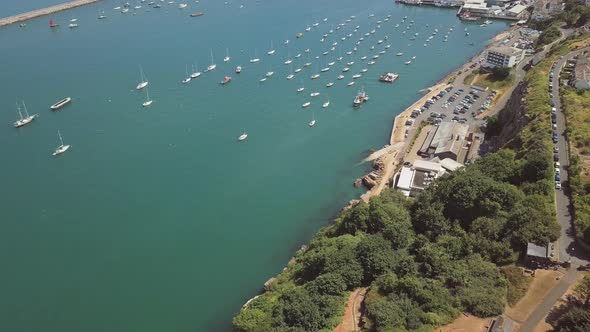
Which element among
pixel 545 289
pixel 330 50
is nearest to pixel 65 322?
pixel 545 289

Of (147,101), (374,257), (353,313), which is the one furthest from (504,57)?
(353,313)

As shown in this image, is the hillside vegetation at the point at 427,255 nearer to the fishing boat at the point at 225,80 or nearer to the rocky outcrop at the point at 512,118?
the rocky outcrop at the point at 512,118

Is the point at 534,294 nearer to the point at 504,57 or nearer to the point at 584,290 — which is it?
the point at 584,290

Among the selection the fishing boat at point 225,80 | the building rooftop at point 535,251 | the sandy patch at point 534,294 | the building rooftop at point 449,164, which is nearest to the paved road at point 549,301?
the sandy patch at point 534,294

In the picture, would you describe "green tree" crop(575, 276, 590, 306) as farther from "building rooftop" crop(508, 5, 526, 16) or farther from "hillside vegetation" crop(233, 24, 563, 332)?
"building rooftop" crop(508, 5, 526, 16)

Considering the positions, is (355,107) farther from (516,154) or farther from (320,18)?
(320,18)

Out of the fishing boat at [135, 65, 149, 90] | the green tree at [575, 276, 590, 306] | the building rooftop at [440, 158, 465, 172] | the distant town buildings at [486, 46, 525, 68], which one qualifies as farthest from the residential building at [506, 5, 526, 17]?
the green tree at [575, 276, 590, 306]
